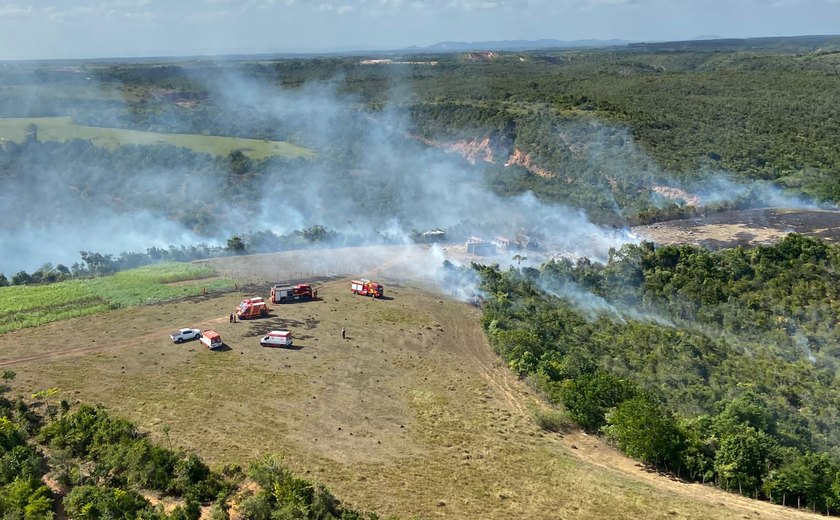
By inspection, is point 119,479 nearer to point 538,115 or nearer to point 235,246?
point 235,246

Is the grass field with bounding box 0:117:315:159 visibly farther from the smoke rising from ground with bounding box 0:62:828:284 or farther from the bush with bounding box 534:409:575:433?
the bush with bounding box 534:409:575:433

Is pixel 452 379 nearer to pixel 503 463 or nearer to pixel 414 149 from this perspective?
pixel 503 463

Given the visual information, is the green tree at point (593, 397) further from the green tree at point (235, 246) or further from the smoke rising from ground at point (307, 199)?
the green tree at point (235, 246)

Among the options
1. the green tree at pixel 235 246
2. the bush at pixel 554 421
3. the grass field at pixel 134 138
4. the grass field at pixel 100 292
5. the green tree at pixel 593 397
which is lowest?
the bush at pixel 554 421

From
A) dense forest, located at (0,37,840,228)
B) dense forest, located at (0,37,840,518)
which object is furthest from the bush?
dense forest, located at (0,37,840,228)

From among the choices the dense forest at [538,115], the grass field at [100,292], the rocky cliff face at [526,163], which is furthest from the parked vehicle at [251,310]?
the rocky cliff face at [526,163]

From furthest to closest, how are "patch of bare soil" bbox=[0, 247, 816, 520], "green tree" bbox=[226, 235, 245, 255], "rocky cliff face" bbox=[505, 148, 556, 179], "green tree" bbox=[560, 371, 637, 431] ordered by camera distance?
"rocky cliff face" bbox=[505, 148, 556, 179] → "green tree" bbox=[226, 235, 245, 255] → "green tree" bbox=[560, 371, 637, 431] → "patch of bare soil" bbox=[0, 247, 816, 520]

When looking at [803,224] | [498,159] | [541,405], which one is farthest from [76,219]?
[803,224]
